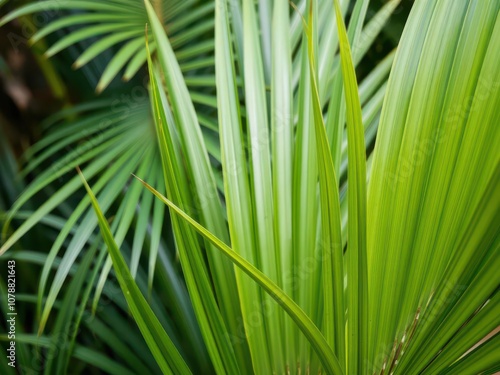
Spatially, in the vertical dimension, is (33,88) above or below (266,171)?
above

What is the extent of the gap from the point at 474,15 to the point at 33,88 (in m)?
0.95

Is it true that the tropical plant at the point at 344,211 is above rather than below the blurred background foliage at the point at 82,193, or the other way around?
below

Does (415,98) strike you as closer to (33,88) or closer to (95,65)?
(95,65)

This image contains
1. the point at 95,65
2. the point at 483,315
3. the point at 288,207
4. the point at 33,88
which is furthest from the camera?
the point at 33,88

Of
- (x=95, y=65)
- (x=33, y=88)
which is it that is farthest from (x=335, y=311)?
(x=33, y=88)

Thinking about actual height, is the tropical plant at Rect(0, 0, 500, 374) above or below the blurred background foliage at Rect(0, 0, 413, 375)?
below

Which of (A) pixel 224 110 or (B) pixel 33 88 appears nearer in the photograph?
(A) pixel 224 110

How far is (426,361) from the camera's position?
41 cm

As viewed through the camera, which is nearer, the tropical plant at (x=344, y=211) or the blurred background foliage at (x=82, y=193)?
the tropical plant at (x=344, y=211)

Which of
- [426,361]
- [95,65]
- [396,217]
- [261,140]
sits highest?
[95,65]

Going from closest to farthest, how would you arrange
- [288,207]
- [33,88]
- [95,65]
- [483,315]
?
[483,315] → [288,207] → [95,65] → [33,88]

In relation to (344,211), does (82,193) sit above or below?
above

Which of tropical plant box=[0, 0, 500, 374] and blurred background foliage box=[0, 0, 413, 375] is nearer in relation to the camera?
tropical plant box=[0, 0, 500, 374]

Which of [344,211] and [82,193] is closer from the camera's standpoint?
[344,211]
